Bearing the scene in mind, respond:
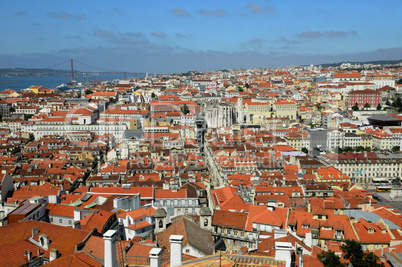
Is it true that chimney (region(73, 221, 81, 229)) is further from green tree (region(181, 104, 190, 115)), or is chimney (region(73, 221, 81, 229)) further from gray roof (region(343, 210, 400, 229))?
green tree (region(181, 104, 190, 115))

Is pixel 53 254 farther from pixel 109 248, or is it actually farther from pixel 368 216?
pixel 368 216

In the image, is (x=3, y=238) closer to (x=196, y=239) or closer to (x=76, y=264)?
(x=76, y=264)

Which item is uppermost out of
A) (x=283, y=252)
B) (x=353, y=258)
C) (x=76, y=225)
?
(x=283, y=252)

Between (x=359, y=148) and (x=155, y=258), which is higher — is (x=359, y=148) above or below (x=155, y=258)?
below

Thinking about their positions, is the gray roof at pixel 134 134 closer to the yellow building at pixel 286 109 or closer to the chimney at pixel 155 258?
the yellow building at pixel 286 109

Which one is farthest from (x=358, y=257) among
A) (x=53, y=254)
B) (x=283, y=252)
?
(x=53, y=254)

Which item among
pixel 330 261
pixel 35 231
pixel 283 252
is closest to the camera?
pixel 283 252

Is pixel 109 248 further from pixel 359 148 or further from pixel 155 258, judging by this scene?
pixel 359 148

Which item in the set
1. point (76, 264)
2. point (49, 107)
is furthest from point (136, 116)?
point (76, 264)

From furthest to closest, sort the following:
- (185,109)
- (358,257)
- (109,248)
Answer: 1. (185,109)
2. (358,257)
3. (109,248)

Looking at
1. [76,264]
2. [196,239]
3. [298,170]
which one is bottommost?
[298,170]

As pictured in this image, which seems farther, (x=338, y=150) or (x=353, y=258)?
(x=338, y=150)
